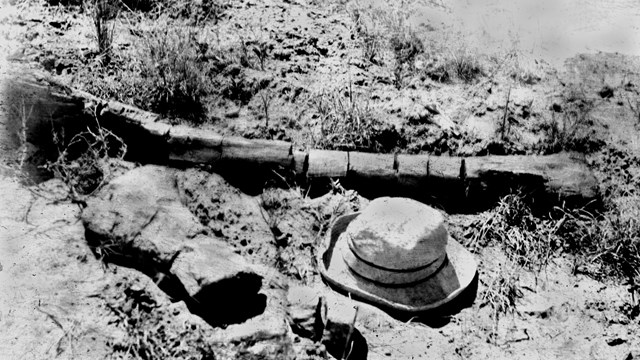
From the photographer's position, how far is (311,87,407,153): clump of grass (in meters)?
4.86

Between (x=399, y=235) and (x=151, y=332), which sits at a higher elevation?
(x=399, y=235)

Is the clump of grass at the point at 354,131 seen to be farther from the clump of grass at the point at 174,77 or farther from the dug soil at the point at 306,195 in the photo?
the clump of grass at the point at 174,77

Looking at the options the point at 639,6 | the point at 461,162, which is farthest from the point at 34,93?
the point at 639,6

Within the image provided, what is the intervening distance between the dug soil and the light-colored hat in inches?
4.6

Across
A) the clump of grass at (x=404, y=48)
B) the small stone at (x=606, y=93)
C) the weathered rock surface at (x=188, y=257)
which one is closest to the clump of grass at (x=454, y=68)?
the clump of grass at (x=404, y=48)

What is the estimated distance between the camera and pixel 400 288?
13.1ft

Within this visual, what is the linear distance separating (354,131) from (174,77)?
1478mm

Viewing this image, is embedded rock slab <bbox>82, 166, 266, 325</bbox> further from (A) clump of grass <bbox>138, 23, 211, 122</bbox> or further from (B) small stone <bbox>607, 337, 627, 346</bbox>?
(B) small stone <bbox>607, 337, 627, 346</bbox>

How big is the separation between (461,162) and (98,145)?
8.95 ft

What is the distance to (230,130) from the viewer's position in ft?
16.1

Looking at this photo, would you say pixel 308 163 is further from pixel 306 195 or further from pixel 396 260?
pixel 396 260

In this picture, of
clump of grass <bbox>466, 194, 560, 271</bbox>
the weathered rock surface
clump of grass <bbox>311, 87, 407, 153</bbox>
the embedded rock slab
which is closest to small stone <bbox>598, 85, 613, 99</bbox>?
clump of grass <bbox>466, 194, 560, 271</bbox>

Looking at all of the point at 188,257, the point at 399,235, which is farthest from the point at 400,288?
the point at 188,257

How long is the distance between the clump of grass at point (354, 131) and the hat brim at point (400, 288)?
0.78 metres
